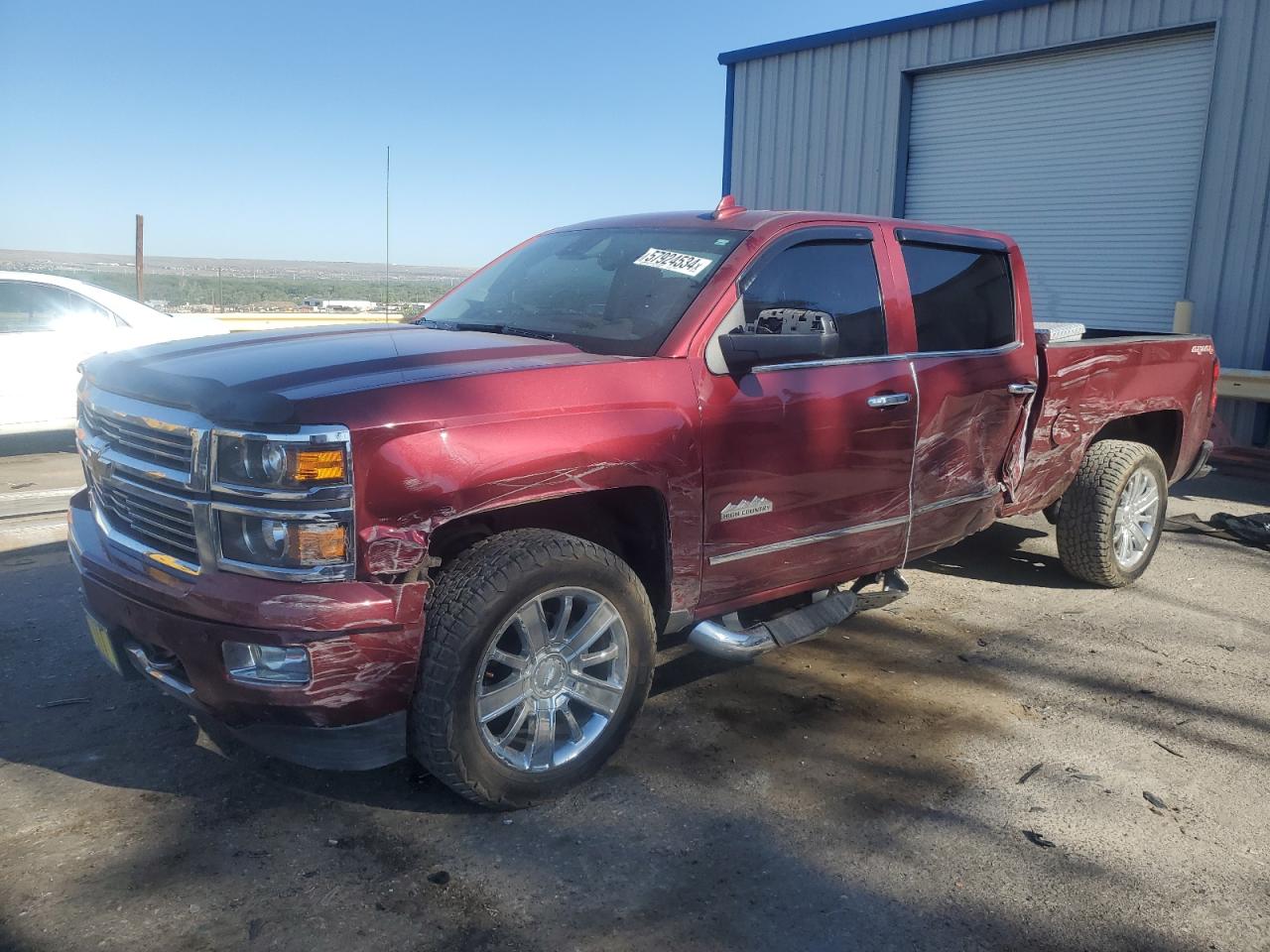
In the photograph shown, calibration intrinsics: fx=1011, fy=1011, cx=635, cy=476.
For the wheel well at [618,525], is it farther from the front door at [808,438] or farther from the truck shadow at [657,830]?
the truck shadow at [657,830]

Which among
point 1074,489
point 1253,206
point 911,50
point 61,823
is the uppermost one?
point 911,50

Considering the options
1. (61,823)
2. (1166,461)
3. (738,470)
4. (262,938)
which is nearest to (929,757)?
(738,470)

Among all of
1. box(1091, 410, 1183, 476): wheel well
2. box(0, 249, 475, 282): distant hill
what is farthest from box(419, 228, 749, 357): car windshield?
box(0, 249, 475, 282): distant hill

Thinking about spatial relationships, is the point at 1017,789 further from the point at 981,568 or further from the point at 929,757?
the point at 981,568

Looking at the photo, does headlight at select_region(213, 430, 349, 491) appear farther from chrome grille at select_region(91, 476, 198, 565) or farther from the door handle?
the door handle

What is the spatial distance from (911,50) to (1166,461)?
8.39 m

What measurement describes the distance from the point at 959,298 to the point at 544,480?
2.52 meters

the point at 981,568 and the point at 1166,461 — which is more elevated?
the point at 1166,461

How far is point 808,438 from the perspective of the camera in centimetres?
367

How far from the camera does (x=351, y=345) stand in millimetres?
3408

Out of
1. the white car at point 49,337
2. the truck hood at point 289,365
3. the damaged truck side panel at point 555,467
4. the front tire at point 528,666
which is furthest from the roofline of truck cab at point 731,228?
the white car at point 49,337

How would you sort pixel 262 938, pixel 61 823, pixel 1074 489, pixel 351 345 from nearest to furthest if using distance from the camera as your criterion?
pixel 262 938
pixel 61 823
pixel 351 345
pixel 1074 489

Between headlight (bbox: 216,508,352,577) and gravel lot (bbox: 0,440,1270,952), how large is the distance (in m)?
0.86

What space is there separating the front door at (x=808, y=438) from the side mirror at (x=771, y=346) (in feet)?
0.26
